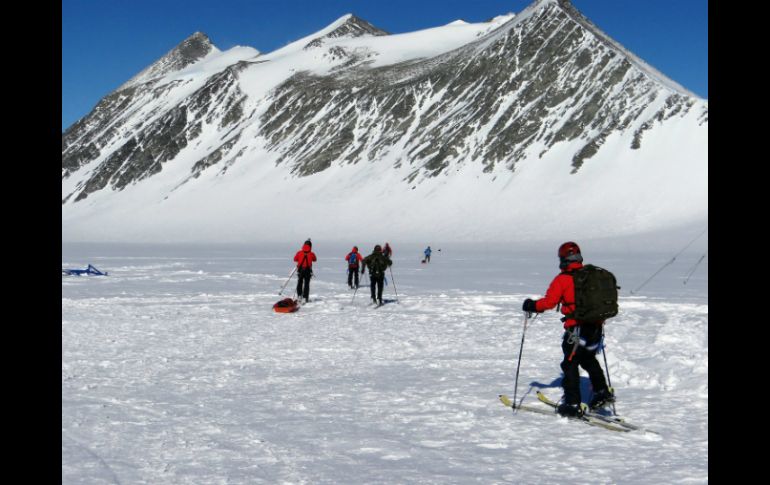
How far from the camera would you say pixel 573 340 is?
7.43 metres

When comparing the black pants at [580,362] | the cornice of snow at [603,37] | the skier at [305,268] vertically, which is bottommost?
the black pants at [580,362]

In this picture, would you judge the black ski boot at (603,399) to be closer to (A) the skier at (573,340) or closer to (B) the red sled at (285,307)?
(A) the skier at (573,340)

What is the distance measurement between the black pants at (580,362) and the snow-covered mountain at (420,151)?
75.6m

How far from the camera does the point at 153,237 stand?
378 feet

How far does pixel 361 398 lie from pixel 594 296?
324 centimetres

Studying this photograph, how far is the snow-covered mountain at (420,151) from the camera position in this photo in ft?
297

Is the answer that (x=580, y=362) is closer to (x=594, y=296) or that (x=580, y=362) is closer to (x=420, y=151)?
(x=594, y=296)

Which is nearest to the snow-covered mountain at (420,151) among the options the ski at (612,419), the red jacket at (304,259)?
the red jacket at (304,259)

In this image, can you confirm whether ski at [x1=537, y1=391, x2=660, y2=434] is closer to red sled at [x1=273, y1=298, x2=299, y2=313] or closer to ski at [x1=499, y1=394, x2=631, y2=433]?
ski at [x1=499, y1=394, x2=631, y2=433]

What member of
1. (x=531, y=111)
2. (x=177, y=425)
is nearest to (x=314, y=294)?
(x=177, y=425)
